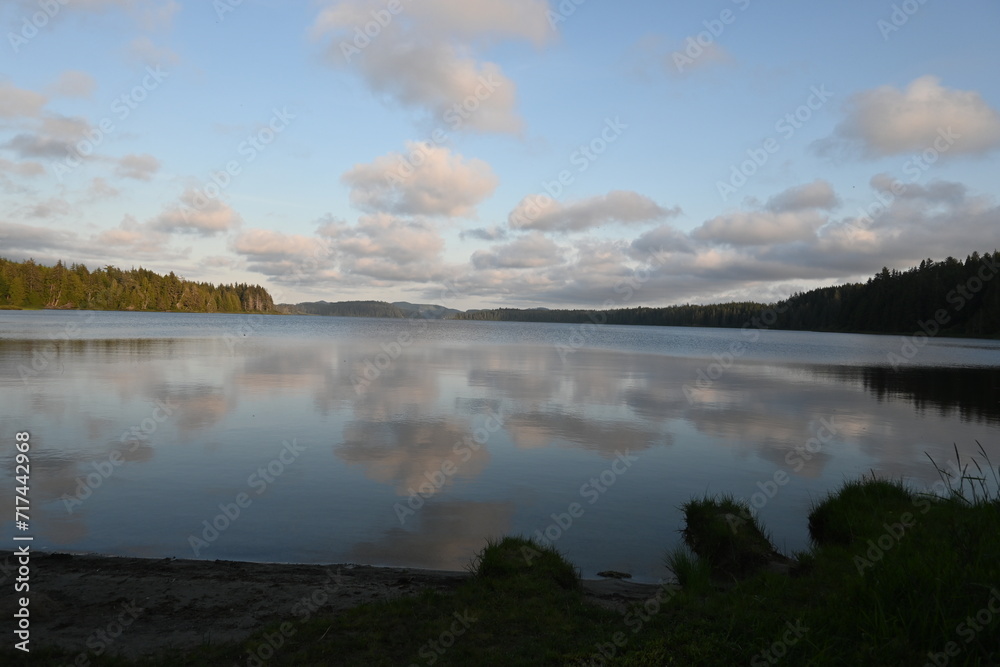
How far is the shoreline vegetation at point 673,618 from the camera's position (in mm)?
5238

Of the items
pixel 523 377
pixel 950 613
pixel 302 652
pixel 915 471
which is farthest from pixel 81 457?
pixel 523 377

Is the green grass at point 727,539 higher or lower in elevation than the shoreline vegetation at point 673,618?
lower

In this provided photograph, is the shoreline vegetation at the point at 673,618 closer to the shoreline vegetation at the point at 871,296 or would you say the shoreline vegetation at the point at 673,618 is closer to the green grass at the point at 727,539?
the green grass at the point at 727,539

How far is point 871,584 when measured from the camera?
5.93 meters

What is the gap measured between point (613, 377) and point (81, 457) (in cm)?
2960

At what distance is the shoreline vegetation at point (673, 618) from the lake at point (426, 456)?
1725 millimetres

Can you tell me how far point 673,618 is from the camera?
6.54m

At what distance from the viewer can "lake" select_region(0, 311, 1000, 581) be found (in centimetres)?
1034

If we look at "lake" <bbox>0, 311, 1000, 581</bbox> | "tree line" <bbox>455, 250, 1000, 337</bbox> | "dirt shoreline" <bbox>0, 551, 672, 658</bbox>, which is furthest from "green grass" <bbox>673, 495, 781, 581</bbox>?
"tree line" <bbox>455, 250, 1000, 337</bbox>

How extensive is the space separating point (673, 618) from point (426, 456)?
33.8ft

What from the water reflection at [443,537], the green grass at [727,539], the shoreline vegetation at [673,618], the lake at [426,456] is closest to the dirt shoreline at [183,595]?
the shoreline vegetation at [673,618]

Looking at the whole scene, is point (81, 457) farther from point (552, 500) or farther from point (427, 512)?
point (552, 500)

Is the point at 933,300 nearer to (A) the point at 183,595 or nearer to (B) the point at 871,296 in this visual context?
(B) the point at 871,296

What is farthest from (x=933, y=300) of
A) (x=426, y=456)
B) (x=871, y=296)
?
(x=426, y=456)
